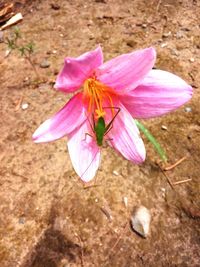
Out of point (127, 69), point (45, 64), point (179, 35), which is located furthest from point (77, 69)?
point (179, 35)

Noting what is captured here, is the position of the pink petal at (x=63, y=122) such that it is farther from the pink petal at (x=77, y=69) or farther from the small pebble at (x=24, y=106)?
the small pebble at (x=24, y=106)

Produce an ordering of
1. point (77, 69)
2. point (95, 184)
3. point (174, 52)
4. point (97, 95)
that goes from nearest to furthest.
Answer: point (77, 69)
point (97, 95)
point (95, 184)
point (174, 52)

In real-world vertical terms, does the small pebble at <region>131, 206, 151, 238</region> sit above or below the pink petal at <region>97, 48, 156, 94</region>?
below

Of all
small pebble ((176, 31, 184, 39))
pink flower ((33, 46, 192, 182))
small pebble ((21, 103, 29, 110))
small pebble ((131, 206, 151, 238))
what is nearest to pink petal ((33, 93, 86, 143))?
pink flower ((33, 46, 192, 182))

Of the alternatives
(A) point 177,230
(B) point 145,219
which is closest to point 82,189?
(B) point 145,219

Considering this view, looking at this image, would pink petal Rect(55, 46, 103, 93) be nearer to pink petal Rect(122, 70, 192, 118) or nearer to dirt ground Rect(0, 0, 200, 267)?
pink petal Rect(122, 70, 192, 118)

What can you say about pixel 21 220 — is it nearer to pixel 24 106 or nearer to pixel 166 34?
pixel 24 106

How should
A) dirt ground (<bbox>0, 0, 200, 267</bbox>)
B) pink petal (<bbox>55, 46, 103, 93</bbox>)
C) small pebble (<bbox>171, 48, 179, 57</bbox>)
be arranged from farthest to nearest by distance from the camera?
small pebble (<bbox>171, 48, 179, 57</bbox>) → dirt ground (<bbox>0, 0, 200, 267</bbox>) → pink petal (<bbox>55, 46, 103, 93</bbox>)
